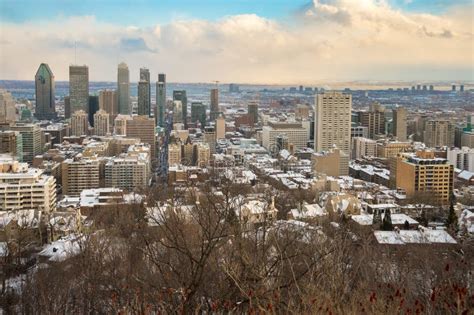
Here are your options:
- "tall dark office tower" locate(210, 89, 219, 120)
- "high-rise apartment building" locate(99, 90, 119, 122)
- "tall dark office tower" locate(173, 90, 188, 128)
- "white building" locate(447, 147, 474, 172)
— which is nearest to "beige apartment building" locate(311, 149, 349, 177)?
"white building" locate(447, 147, 474, 172)

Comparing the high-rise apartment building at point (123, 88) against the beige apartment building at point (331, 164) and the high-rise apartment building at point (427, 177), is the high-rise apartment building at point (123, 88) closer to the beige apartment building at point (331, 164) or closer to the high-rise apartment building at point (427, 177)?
the beige apartment building at point (331, 164)

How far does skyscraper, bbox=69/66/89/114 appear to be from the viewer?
24562 millimetres

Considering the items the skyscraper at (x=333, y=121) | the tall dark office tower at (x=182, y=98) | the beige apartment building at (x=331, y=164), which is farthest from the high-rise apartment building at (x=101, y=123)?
the beige apartment building at (x=331, y=164)

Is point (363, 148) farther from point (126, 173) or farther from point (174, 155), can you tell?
point (126, 173)

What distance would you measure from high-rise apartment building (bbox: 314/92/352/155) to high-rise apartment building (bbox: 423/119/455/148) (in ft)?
7.62

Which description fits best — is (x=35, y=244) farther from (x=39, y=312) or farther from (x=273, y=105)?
(x=273, y=105)

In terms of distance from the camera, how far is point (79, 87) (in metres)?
25.0

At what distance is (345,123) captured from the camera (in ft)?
55.5

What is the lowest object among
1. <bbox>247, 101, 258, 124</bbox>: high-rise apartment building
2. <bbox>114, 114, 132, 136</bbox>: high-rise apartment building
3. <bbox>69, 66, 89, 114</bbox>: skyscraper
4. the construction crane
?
the construction crane

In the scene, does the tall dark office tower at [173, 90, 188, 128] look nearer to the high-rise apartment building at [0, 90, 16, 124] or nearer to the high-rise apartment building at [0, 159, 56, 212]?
the high-rise apartment building at [0, 90, 16, 124]

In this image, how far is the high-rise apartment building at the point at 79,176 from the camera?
1167 cm

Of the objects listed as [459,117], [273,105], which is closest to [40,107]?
→ [273,105]

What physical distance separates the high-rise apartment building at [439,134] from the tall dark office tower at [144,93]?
11.3m

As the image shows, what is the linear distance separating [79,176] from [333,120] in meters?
7.72
